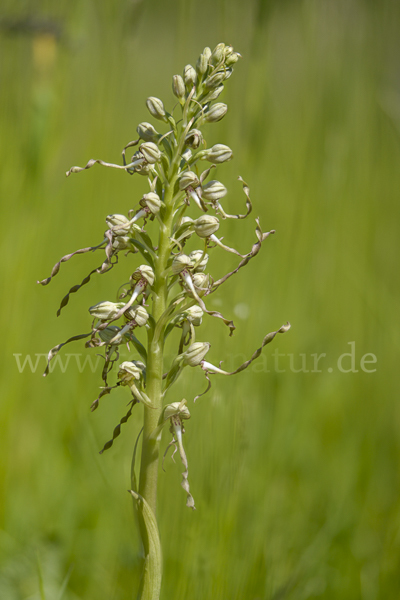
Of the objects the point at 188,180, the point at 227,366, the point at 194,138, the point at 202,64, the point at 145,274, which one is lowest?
the point at 227,366

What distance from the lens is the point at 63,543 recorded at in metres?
1.96

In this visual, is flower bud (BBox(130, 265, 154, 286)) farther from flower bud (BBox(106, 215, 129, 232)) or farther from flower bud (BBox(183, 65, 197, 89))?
flower bud (BBox(183, 65, 197, 89))

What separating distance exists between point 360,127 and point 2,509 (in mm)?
2600

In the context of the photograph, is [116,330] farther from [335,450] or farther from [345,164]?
[345,164]

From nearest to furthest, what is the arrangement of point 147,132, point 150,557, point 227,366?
point 150,557
point 147,132
point 227,366

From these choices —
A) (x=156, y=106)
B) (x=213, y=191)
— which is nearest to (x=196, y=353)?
(x=213, y=191)

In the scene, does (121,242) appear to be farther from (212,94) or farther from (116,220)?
(212,94)

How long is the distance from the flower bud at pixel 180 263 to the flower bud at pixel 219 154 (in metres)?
0.28

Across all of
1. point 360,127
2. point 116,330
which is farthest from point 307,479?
point 360,127

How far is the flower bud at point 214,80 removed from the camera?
1.32 meters

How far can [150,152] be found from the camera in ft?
4.09

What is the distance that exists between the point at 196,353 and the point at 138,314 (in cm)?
18

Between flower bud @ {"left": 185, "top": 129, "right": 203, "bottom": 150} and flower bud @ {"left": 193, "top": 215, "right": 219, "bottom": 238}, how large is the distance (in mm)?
177

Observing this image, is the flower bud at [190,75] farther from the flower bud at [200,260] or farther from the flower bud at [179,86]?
the flower bud at [200,260]
